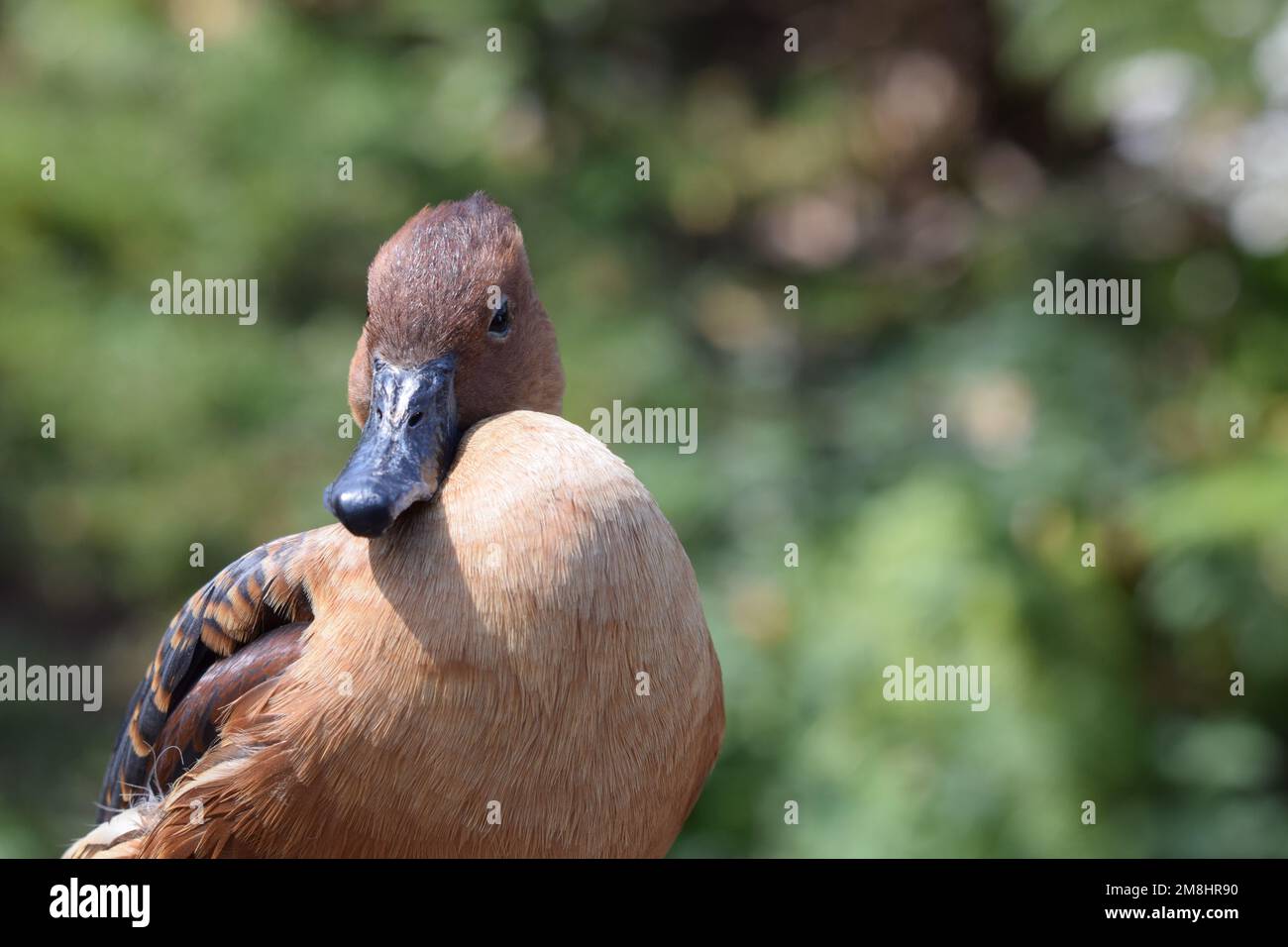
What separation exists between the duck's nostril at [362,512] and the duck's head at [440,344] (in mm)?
58

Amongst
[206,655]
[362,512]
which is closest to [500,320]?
[362,512]

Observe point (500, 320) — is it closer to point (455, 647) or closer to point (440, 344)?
point (440, 344)

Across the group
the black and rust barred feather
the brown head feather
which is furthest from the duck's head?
the black and rust barred feather

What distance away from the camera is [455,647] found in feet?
4.82

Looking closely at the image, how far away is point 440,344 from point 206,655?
2.04 feet

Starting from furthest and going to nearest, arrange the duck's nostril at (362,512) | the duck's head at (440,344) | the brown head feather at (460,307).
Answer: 1. the brown head feather at (460,307)
2. the duck's head at (440,344)
3. the duck's nostril at (362,512)

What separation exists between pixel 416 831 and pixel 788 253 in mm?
3904

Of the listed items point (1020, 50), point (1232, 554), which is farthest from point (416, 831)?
point (1020, 50)

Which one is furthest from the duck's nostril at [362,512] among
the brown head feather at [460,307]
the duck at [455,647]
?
the brown head feather at [460,307]

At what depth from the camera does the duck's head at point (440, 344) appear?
1.57m

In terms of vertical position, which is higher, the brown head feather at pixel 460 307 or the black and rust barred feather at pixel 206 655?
the brown head feather at pixel 460 307

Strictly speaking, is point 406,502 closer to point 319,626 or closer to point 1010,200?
point 319,626

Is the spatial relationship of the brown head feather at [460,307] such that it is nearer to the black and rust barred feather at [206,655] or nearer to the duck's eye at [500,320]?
the duck's eye at [500,320]

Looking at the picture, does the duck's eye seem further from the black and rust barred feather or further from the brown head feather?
the black and rust barred feather
